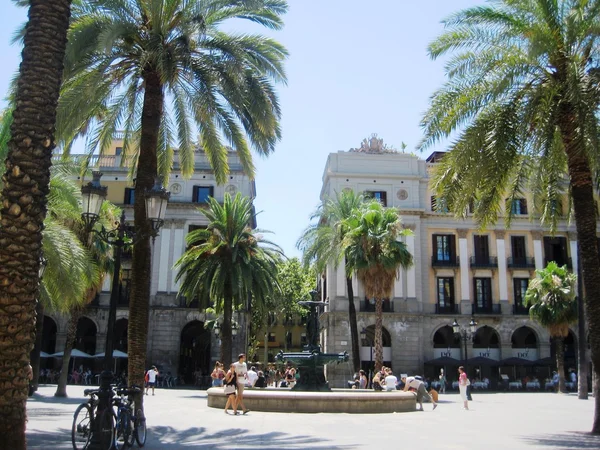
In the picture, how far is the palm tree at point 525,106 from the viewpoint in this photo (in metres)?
12.9

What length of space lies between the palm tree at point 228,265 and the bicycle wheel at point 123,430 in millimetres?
18400

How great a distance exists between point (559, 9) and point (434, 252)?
3258cm

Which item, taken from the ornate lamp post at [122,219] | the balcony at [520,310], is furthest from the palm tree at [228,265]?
the balcony at [520,310]

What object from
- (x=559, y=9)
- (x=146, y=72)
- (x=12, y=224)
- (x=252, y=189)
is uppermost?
(x=252, y=189)

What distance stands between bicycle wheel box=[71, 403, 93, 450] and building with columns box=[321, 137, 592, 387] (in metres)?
33.6

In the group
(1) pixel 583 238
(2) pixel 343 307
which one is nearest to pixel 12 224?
(1) pixel 583 238

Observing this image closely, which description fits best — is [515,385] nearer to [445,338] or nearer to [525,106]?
[445,338]

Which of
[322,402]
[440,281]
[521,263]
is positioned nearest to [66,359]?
[322,402]

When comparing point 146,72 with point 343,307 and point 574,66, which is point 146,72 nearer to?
point 574,66

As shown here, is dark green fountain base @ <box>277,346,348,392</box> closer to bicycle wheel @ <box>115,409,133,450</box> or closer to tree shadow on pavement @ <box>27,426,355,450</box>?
tree shadow on pavement @ <box>27,426,355,450</box>

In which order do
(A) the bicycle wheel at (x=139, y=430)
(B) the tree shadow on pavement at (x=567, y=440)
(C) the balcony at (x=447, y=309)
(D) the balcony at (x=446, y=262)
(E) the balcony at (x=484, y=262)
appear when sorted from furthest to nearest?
1. (E) the balcony at (x=484, y=262)
2. (D) the balcony at (x=446, y=262)
3. (C) the balcony at (x=447, y=309)
4. (B) the tree shadow on pavement at (x=567, y=440)
5. (A) the bicycle wheel at (x=139, y=430)

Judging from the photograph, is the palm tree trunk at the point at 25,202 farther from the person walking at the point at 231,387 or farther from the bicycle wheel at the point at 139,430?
the person walking at the point at 231,387

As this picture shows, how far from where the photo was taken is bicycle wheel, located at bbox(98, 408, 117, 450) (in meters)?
8.80

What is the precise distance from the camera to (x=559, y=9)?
13500 millimetres
